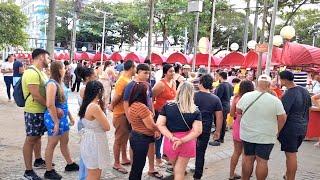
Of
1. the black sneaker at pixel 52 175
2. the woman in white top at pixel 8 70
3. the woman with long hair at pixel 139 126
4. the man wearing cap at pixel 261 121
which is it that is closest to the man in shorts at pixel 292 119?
the man wearing cap at pixel 261 121

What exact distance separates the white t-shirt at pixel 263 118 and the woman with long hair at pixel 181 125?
979 millimetres

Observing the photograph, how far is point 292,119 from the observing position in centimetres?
620

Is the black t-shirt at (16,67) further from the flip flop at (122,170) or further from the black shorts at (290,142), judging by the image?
the black shorts at (290,142)

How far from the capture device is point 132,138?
5.64 meters

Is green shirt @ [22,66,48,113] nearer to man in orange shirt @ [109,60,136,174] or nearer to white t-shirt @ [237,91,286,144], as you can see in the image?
man in orange shirt @ [109,60,136,174]

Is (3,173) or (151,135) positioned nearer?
(151,135)

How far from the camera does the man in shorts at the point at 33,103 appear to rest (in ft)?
19.1

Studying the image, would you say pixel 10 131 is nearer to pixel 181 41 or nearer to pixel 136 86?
pixel 136 86

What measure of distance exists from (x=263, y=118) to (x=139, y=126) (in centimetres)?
165

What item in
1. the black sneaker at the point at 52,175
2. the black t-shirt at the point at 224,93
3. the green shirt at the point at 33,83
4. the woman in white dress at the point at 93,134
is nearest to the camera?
the woman in white dress at the point at 93,134

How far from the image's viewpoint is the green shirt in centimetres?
580

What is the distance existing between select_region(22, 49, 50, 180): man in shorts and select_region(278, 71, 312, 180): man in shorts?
349 centimetres

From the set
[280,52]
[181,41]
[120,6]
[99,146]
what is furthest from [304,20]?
[99,146]

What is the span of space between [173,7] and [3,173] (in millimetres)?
33570
